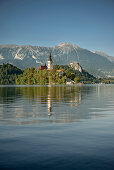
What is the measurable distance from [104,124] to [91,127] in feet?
5.13

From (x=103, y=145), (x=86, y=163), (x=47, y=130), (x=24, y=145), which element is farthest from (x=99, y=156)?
(x=47, y=130)

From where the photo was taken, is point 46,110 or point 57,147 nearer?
point 57,147

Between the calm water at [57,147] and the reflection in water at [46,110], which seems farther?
the reflection in water at [46,110]

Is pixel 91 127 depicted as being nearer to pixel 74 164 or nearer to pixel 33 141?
pixel 33 141

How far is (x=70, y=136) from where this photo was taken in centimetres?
1268

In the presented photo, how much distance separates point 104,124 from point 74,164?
8399 millimetres

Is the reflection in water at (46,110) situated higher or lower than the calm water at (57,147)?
higher

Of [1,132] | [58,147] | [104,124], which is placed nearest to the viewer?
[58,147]

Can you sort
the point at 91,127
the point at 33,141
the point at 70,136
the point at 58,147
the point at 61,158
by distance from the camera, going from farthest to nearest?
the point at 91,127, the point at 70,136, the point at 33,141, the point at 58,147, the point at 61,158

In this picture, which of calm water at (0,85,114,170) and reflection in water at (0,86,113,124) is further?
reflection in water at (0,86,113,124)

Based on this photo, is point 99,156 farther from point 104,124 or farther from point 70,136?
point 104,124

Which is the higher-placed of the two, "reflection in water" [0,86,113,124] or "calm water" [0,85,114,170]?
"reflection in water" [0,86,113,124]

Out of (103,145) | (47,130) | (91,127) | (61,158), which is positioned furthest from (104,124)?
(61,158)

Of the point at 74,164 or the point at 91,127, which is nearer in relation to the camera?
the point at 74,164
